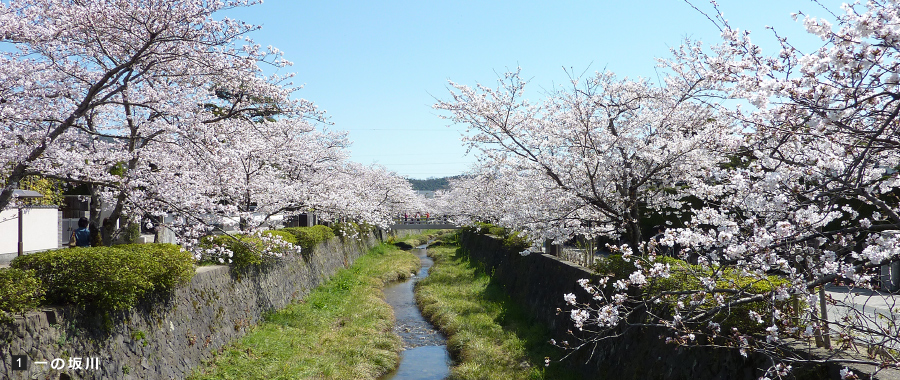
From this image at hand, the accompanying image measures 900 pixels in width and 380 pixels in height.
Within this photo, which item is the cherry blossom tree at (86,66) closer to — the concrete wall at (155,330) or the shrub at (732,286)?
the concrete wall at (155,330)

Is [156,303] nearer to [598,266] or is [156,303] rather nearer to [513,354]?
[513,354]

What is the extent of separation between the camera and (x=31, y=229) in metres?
16.3

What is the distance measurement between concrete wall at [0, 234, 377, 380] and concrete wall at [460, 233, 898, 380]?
6398mm

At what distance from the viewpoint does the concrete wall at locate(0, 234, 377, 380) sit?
5.83 m

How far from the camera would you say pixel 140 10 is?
7.73m

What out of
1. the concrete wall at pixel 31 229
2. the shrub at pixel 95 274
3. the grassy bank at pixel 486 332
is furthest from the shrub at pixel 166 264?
the concrete wall at pixel 31 229

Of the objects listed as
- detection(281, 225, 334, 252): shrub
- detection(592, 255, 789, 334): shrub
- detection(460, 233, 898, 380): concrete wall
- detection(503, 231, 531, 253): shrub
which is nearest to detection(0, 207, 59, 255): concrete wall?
detection(281, 225, 334, 252): shrub

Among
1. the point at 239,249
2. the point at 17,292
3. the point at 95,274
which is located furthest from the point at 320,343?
the point at 17,292

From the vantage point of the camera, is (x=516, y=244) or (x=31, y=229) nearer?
(x=31, y=229)

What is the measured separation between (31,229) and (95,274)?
42.4 ft

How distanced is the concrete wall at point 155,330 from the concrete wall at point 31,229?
7.56 m

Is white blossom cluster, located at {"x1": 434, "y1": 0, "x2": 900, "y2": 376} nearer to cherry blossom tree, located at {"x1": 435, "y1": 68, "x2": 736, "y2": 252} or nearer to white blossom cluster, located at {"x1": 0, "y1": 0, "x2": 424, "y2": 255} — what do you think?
cherry blossom tree, located at {"x1": 435, "y1": 68, "x2": 736, "y2": 252}

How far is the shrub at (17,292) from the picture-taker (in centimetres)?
541

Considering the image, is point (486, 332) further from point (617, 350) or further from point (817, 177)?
point (817, 177)
